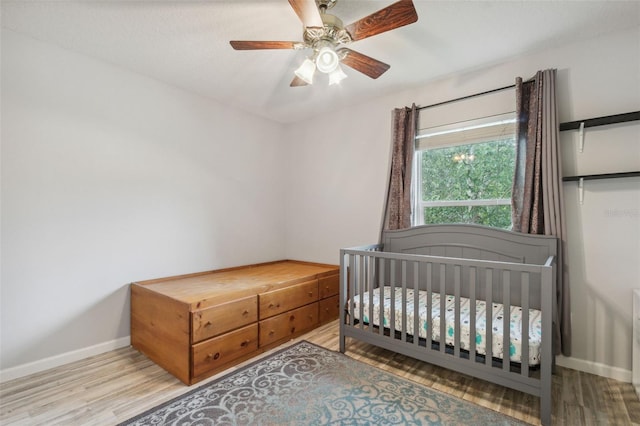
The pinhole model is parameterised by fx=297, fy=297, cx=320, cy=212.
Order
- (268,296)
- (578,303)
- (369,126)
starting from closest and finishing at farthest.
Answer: (578,303), (268,296), (369,126)

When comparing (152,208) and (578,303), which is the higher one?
(152,208)

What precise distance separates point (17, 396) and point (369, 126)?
354 cm

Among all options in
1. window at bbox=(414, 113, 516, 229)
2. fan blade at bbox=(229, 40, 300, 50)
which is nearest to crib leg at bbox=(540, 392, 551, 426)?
window at bbox=(414, 113, 516, 229)

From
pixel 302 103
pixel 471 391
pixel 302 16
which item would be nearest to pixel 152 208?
pixel 302 103

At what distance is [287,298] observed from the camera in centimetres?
272

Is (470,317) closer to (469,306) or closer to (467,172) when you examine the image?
(469,306)

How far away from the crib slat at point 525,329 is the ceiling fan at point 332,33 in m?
1.54

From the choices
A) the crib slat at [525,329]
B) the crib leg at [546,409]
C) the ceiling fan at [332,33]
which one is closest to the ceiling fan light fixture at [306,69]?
the ceiling fan at [332,33]

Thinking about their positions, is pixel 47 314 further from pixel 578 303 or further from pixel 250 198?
pixel 578 303

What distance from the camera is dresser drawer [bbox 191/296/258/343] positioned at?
205cm

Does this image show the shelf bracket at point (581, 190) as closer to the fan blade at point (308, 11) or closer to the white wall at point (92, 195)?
the fan blade at point (308, 11)

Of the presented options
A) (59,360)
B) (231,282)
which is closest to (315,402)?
(231,282)

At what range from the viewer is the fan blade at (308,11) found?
1467mm

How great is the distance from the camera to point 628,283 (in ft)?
6.66
